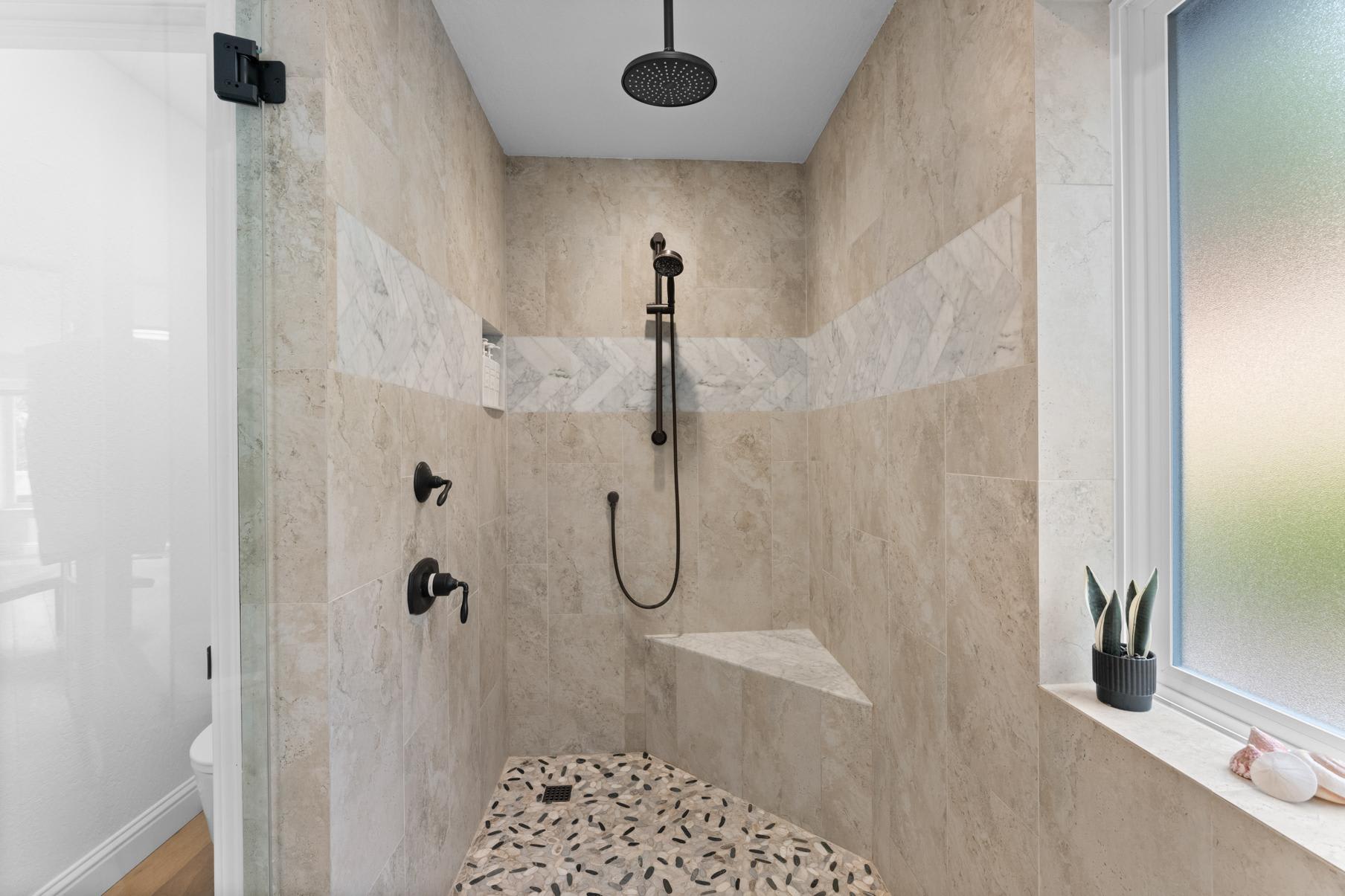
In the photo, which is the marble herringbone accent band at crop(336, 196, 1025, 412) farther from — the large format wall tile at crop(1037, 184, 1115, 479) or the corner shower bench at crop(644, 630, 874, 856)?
the corner shower bench at crop(644, 630, 874, 856)

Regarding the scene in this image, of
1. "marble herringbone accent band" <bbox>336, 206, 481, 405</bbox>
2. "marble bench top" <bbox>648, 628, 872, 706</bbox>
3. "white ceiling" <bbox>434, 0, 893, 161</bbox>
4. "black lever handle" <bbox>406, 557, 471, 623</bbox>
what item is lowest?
"marble bench top" <bbox>648, 628, 872, 706</bbox>

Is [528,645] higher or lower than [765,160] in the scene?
lower

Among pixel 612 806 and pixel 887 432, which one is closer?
pixel 887 432

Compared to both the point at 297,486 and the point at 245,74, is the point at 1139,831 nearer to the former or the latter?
the point at 297,486

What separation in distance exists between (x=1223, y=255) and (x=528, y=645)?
96.9 inches

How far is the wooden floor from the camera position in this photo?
85 centimetres

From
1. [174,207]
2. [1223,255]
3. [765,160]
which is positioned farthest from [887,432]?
[174,207]

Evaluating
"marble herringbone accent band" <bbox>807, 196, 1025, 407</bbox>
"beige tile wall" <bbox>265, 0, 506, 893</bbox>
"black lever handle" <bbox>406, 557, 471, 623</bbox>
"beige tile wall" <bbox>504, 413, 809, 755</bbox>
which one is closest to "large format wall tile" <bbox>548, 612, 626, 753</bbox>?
"beige tile wall" <bbox>504, 413, 809, 755</bbox>

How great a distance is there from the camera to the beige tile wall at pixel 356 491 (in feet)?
3.48

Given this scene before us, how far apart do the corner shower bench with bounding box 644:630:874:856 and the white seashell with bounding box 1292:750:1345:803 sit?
122cm

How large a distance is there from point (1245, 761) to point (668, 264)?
2.06 meters

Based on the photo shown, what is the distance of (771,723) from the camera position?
7.04 ft

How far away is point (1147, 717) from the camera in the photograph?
38.7 inches

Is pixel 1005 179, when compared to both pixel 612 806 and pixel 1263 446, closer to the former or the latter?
pixel 1263 446
